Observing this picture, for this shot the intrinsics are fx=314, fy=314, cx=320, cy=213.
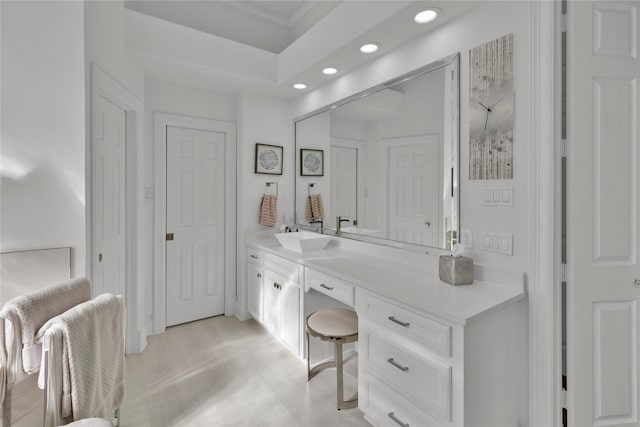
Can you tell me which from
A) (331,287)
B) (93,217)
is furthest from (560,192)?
(93,217)

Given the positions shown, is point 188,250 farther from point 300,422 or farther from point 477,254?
point 477,254

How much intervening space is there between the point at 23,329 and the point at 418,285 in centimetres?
174

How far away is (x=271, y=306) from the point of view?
2.77m

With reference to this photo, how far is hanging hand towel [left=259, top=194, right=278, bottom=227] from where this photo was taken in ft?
10.7

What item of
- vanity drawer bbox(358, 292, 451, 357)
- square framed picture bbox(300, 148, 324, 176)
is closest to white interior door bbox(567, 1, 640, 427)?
vanity drawer bbox(358, 292, 451, 357)

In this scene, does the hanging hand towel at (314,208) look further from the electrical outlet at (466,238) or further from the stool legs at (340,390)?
the electrical outlet at (466,238)

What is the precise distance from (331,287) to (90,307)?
126 cm

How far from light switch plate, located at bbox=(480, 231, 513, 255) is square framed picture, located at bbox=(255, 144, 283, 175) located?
2210 mm

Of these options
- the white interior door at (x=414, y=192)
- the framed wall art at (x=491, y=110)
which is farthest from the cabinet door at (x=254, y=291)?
the framed wall art at (x=491, y=110)

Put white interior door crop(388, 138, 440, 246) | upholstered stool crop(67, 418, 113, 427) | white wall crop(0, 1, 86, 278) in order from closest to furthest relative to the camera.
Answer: upholstered stool crop(67, 418, 113, 427) < white wall crop(0, 1, 86, 278) < white interior door crop(388, 138, 440, 246)

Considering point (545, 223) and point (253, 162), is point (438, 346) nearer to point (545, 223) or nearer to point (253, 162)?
point (545, 223)

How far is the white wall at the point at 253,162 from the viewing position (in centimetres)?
322

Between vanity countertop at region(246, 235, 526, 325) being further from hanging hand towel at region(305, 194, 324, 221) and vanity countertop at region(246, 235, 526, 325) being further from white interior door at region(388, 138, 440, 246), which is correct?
hanging hand towel at region(305, 194, 324, 221)

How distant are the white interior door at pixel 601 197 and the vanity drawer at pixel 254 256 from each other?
228 cm
